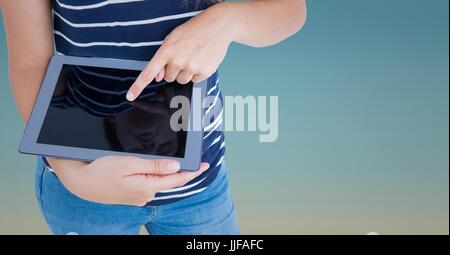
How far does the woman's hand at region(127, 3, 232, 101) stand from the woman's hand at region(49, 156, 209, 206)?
0.29ft

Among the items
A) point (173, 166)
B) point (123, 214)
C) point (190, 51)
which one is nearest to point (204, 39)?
point (190, 51)

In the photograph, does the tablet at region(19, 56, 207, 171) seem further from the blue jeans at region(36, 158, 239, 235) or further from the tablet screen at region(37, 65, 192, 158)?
the blue jeans at region(36, 158, 239, 235)

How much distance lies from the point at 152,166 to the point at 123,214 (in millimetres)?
159

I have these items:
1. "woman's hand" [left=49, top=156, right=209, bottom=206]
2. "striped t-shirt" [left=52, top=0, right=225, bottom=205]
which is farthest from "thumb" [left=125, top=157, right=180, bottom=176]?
"striped t-shirt" [left=52, top=0, right=225, bottom=205]

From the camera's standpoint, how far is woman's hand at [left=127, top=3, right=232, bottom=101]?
507 mm

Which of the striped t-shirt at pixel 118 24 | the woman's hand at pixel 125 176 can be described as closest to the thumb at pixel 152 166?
the woman's hand at pixel 125 176

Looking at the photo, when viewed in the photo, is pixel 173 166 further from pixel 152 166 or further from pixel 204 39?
pixel 204 39

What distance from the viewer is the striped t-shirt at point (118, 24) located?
0.55 metres

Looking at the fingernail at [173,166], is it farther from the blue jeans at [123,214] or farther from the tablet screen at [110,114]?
the blue jeans at [123,214]

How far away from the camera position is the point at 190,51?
51 cm
